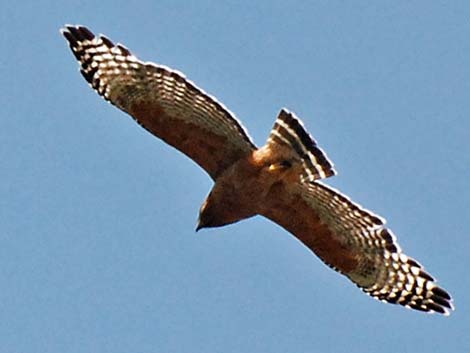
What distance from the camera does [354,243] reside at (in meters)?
13.9

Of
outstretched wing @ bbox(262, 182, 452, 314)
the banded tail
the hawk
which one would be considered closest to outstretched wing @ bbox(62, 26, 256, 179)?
the hawk

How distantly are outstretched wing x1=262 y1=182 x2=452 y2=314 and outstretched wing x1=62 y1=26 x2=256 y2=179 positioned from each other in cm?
76

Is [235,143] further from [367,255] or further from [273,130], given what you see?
[367,255]

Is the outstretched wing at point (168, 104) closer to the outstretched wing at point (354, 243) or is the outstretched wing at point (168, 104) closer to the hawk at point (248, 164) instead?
the hawk at point (248, 164)

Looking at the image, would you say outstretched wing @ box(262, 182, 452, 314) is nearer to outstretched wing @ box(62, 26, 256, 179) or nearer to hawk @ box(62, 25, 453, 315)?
hawk @ box(62, 25, 453, 315)

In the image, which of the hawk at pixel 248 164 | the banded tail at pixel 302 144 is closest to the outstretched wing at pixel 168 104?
the hawk at pixel 248 164

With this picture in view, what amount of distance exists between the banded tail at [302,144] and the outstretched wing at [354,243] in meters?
0.57

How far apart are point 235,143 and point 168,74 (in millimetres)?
1022

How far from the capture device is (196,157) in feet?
44.2

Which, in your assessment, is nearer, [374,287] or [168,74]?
[168,74]

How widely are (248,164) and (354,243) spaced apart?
65.0 inches

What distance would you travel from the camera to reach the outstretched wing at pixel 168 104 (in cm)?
1305

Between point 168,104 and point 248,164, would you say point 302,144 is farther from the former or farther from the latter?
point 168,104

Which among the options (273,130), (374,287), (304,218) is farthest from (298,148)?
(374,287)
